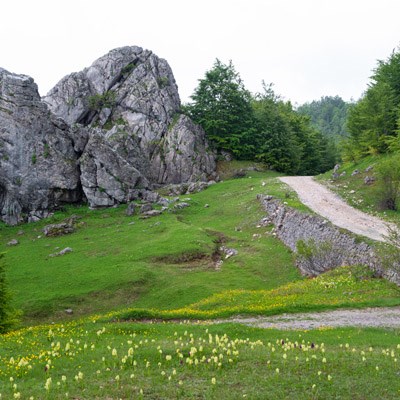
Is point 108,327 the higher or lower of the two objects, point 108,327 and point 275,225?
the lower

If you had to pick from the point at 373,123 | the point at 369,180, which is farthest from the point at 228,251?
the point at 373,123

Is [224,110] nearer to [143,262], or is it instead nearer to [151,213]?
[151,213]

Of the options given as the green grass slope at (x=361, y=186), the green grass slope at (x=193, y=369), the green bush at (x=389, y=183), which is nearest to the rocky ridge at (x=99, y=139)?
the green grass slope at (x=361, y=186)

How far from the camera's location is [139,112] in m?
84.3

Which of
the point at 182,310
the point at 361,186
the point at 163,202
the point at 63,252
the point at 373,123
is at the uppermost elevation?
the point at 373,123

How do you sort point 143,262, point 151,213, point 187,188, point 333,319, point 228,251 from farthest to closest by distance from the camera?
point 187,188 < point 151,213 < point 228,251 < point 143,262 < point 333,319

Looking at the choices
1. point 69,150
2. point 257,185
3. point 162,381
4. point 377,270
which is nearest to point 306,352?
point 162,381

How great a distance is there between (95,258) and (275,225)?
815 inches

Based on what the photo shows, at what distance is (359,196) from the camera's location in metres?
51.0

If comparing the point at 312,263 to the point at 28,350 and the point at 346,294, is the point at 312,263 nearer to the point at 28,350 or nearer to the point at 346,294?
the point at 346,294

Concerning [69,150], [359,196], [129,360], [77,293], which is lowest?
[77,293]

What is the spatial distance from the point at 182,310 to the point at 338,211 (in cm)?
2442

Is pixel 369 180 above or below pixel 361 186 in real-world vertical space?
above

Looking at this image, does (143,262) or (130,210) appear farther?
(130,210)
